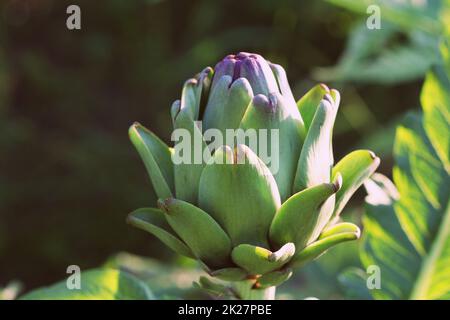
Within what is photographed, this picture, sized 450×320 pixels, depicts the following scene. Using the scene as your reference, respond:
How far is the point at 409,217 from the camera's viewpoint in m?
0.68

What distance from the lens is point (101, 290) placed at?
0.64 metres

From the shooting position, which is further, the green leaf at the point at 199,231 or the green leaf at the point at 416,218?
the green leaf at the point at 416,218

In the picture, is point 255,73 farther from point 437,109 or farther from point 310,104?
point 437,109

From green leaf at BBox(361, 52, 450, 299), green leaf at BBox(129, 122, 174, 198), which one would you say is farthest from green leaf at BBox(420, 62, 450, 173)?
Result: green leaf at BBox(129, 122, 174, 198)

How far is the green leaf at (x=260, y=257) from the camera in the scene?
18.3 inches

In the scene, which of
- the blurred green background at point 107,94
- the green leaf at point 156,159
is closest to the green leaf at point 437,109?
the green leaf at point 156,159

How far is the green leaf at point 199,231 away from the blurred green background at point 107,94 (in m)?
1.22

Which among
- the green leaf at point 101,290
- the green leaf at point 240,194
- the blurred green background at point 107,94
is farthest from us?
the blurred green background at point 107,94

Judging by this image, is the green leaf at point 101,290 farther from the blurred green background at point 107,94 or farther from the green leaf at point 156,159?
the blurred green background at point 107,94

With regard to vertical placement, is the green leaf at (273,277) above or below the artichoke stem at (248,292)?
above

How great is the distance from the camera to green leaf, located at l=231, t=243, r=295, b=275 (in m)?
0.47

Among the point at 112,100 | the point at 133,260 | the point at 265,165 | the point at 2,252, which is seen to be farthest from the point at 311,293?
the point at 112,100

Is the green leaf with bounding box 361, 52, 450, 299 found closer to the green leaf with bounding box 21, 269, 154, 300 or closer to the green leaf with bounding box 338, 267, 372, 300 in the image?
the green leaf with bounding box 338, 267, 372, 300

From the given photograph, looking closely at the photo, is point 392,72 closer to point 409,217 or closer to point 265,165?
point 409,217
